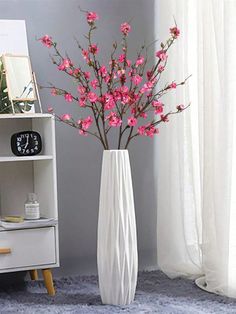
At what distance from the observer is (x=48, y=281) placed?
2.99 metres

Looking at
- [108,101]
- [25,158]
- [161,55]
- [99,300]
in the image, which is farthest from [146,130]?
[99,300]

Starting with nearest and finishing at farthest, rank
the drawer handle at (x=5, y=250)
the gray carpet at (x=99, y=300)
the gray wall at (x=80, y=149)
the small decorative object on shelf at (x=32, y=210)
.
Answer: the gray carpet at (x=99, y=300) → the drawer handle at (x=5, y=250) → the small decorative object on shelf at (x=32, y=210) → the gray wall at (x=80, y=149)

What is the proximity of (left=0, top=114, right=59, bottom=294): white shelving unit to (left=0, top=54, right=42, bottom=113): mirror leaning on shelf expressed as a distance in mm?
78

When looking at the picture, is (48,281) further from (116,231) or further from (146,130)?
(146,130)

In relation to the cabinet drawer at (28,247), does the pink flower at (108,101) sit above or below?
above

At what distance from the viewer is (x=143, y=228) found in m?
3.53

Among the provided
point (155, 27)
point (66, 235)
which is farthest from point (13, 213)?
point (155, 27)

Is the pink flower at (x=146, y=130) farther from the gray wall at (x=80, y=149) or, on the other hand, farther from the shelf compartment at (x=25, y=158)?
the gray wall at (x=80, y=149)

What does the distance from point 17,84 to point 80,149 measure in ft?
1.74

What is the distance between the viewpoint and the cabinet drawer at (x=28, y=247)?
9.39 ft

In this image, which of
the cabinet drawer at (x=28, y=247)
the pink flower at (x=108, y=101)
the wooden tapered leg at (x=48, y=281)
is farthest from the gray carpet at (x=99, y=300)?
the pink flower at (x=108, y=101)

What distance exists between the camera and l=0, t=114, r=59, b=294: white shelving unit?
9.44 feet

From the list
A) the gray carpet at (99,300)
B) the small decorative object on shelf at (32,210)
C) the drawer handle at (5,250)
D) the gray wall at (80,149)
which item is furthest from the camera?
the gray wall at (80,149)

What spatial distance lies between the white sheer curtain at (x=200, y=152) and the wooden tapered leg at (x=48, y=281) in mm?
630
